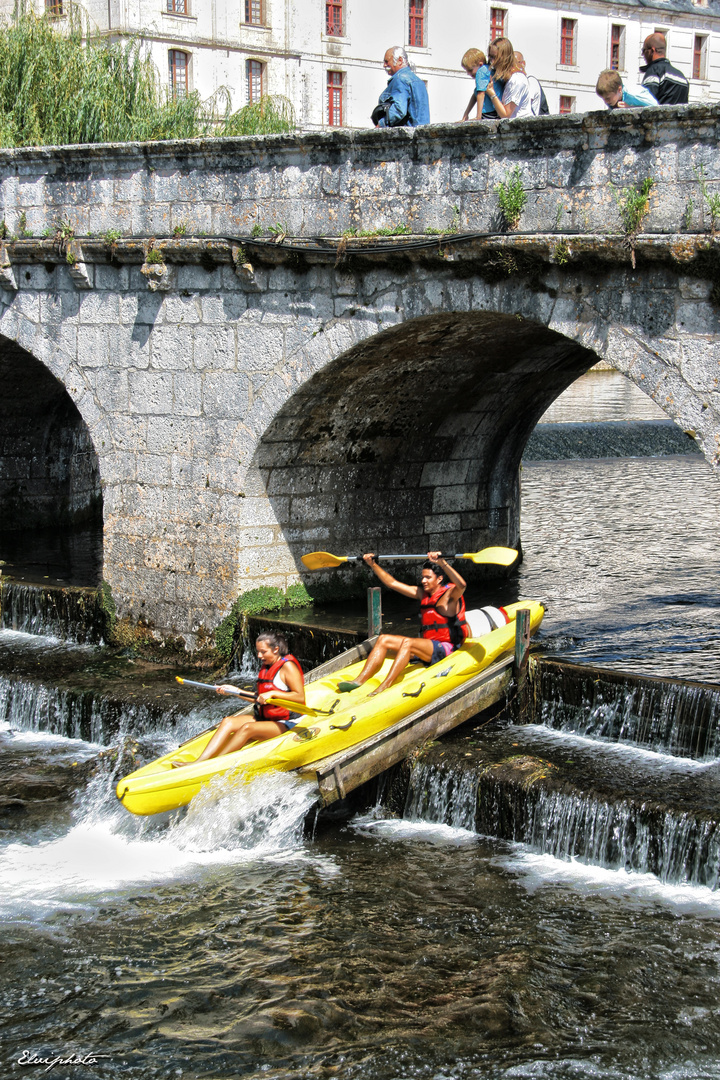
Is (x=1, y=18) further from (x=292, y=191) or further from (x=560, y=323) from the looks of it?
(x=560, y=323)

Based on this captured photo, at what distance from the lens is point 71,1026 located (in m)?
5.41

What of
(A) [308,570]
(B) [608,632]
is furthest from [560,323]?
(A) [308,570]

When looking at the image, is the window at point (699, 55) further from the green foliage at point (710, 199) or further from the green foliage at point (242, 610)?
the green foliage at point (710, 199)

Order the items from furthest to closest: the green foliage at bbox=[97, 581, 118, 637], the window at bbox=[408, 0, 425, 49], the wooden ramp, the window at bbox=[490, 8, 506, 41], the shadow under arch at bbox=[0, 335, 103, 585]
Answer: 1. the window at bbox=[490, 8, 506, 41]
2. the window at bbox=[408, 0, 425, 49]
3. the shadow under arch at bbox=[0, 335, 103, 585]
4. the green foliage at bbox=[97, 581, 118, 637]
5. the wooden ramp

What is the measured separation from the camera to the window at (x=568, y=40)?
110 ft

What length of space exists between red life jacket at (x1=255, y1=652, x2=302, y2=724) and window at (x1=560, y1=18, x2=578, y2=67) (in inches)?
1182

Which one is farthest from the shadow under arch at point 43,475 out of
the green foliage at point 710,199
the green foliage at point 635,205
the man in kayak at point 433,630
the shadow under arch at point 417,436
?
the green foliage at point 710,199

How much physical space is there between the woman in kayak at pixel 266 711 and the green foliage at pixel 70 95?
6884mm

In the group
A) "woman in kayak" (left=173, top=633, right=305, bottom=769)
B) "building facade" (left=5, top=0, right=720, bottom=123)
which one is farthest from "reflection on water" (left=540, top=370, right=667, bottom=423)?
"woman in kayak" (left=173, top=633, right=305, bottom=769)

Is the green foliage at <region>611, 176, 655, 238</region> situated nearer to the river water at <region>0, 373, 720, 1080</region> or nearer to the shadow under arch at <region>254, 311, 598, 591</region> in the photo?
the shadow under arch at <region>254, 311, 598, 591</region>

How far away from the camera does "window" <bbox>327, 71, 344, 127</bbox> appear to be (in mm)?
30938

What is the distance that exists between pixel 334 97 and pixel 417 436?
2226 cm

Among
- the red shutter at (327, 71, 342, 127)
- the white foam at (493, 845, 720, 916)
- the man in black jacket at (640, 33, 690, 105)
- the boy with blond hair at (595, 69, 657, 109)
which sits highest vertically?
the red shutter at (327, 71, 342, 127)

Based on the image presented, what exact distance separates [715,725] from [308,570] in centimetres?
411
